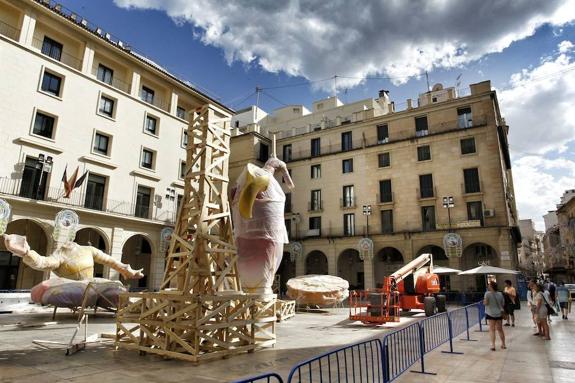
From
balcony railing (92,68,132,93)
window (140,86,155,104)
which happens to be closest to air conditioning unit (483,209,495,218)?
window (140,86,155,104)

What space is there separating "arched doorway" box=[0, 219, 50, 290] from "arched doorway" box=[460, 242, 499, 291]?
97.4 feet

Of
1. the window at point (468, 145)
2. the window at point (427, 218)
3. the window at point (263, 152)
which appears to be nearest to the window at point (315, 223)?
the window at point (263, 152)

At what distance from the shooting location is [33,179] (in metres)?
19.9

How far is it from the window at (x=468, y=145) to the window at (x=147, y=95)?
2511 centimetres

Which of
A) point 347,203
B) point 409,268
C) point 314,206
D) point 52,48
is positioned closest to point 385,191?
point 347,203

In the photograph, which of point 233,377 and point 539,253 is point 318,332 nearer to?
point 233,377

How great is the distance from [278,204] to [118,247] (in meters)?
15.0

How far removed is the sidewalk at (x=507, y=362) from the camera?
6.07 metres

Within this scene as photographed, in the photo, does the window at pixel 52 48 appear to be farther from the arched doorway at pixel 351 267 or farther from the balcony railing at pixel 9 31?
the arched doorway at pixel 351 267

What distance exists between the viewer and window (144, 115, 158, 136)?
2679 cm

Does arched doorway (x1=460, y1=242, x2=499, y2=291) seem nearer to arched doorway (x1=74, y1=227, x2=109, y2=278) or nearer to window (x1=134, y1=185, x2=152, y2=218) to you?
window (x1=134, y1=185, x2=152, y2=218)

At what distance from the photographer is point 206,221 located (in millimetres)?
8242

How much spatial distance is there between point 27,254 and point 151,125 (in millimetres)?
16006

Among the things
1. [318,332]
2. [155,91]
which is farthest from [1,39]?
[318,332]
